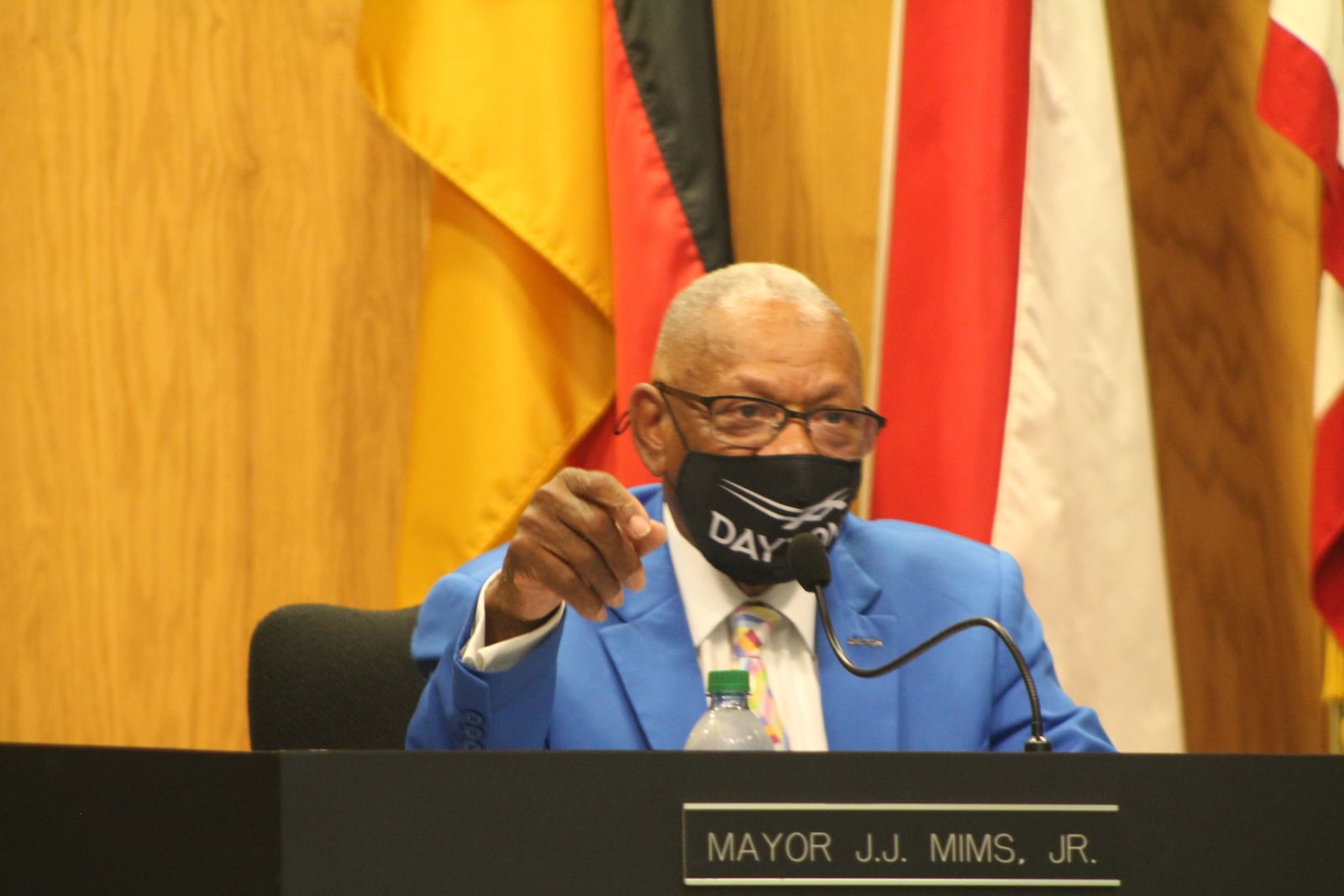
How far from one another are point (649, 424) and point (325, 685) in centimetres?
53

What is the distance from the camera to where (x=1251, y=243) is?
8.35ft

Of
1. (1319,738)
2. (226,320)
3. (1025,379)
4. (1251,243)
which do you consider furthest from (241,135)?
(1319,738)

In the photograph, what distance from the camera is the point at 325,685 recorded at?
5.65ft

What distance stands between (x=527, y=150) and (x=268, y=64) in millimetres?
539

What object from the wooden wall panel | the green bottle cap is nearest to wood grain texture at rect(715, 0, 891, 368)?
the wooden wall panel

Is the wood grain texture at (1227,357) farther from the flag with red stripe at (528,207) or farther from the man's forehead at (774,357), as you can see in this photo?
the man's forehead at (774,357)

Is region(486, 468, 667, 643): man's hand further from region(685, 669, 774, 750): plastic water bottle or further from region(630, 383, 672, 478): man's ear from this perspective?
region(630, 383, 672, 478): man's ear

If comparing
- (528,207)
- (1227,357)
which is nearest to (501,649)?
(528,207)

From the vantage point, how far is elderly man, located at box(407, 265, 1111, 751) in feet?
5.49

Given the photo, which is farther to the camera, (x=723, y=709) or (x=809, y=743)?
(x=809, y=743)

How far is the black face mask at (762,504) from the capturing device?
167 cm

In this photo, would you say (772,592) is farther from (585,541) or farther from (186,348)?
(186,348)

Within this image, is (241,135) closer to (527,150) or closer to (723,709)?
(527,150)

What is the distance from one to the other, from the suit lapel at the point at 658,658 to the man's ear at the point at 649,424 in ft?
0.49
